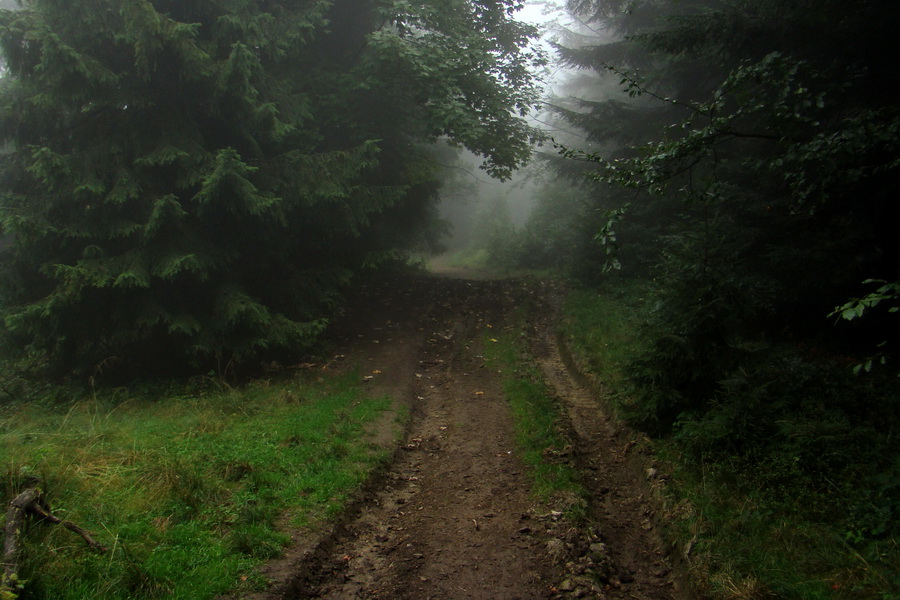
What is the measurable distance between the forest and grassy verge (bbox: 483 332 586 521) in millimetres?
266

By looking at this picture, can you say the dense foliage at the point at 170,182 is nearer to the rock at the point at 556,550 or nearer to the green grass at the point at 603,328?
the green grass at the point at 603,328

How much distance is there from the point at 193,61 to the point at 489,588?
33.8ft

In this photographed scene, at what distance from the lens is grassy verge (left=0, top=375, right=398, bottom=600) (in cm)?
421

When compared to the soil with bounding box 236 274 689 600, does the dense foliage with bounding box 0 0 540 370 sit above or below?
above

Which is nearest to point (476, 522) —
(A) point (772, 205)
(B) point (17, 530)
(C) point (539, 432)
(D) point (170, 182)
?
(C) point (539, 432)

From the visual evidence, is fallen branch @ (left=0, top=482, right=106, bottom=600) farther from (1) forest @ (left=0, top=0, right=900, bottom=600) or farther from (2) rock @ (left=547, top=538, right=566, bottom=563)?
(2) rock @ (left=547, top=538, right=566, bottom=563)

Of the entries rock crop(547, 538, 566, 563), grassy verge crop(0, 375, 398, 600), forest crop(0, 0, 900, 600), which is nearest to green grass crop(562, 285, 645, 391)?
forest crop(0, 0, 900, 600)

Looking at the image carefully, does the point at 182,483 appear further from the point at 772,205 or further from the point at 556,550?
the point at 772,205

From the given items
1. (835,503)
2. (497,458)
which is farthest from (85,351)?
(835,503)

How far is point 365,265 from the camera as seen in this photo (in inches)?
549

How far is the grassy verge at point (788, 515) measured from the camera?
4.10 metres

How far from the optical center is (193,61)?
10156mm

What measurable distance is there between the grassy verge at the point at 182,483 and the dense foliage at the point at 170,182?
2214 mm

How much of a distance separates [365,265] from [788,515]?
10815 mm
